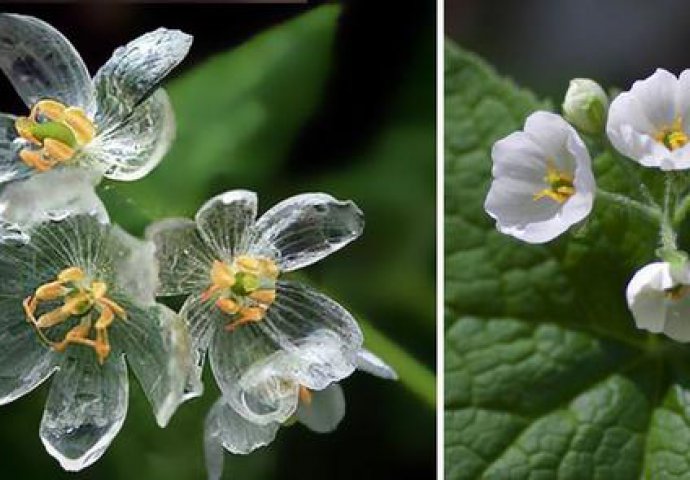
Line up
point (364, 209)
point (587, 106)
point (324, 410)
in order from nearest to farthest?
1. point (587, 106)
2. point (324, 410)
3. point (364, 209)

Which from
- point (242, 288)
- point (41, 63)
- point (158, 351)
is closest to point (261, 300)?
point (242, 288)

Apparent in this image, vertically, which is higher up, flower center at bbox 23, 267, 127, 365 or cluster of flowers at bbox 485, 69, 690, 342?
cluster of flowers at bbox 485, 69, 690, 342

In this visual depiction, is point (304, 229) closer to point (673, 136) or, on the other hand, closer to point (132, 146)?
point (132, 146)

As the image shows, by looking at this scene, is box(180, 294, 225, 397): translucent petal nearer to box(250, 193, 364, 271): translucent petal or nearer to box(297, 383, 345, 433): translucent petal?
box(250, 193, 364, 271): translucent petal

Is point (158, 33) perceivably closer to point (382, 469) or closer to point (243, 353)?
point (243, 353)

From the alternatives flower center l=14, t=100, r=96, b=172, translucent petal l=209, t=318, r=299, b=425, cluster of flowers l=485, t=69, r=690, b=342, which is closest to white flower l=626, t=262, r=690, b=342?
cluster of flowers l=485, t=69, r=690, b=342

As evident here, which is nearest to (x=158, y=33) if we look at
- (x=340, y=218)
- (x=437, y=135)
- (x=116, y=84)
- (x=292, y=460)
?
(x=116, y=84)
